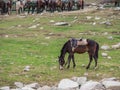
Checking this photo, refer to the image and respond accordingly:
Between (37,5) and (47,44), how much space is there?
893 inches

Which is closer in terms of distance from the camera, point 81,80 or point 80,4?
point 81,80

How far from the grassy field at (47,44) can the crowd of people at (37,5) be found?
6.61 m

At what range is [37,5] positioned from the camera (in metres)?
50.8

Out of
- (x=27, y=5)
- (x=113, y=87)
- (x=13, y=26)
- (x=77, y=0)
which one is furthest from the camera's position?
(x=77, y=0)

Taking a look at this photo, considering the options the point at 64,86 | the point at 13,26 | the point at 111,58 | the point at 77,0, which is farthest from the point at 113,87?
the point at 77,0

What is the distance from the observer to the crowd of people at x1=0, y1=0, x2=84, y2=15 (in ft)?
165

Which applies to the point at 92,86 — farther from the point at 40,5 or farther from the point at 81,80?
the point at 40,5

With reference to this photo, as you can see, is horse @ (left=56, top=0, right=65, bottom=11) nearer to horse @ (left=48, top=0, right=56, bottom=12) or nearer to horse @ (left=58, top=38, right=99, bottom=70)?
horse @ (left=48, top=0, right=56, bottom=12)

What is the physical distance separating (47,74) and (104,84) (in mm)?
3394

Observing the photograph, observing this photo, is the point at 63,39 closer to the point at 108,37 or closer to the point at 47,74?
the point at 108,37

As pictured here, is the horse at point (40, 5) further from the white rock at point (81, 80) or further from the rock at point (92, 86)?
the rock at point (92, 86)

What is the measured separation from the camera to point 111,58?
24109 mm

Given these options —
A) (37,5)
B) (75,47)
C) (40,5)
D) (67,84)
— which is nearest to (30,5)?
(37,5)

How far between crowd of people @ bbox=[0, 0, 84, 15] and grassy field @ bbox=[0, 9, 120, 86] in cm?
661
